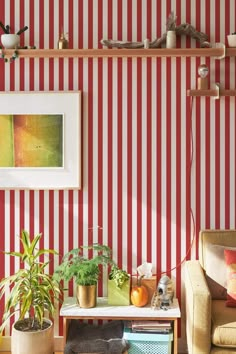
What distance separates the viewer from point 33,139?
3789mm

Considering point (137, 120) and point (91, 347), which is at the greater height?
point (137, 120)

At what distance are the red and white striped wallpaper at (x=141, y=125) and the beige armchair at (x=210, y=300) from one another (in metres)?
0.15

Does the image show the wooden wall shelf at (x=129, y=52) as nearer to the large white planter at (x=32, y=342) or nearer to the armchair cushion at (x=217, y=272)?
the armchair cushion at (x=217, y=272)

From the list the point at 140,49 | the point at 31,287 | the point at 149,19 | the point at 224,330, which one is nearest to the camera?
the point at 224,330

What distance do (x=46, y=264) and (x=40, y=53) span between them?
4.81 feet

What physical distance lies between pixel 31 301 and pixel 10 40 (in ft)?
5.87

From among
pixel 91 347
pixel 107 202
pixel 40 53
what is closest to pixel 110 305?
pixel 91 347

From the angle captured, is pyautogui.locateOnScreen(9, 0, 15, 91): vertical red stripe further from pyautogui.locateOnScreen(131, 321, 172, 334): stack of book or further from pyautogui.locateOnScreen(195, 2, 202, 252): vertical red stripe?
pyautogui.locateOnScreen(131, 321, 172, 334): stack of book

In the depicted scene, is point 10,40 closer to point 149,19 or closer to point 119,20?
point 119,20

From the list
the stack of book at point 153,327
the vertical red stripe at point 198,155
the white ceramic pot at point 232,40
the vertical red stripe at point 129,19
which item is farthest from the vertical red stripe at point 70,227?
the white ceramic pot at point 232,40

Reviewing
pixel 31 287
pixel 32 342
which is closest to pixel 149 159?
pixel 31 287

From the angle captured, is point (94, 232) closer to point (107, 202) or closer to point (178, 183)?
point (107, 202)

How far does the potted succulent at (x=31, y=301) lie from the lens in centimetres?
345

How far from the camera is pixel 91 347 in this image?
3.39 meters
